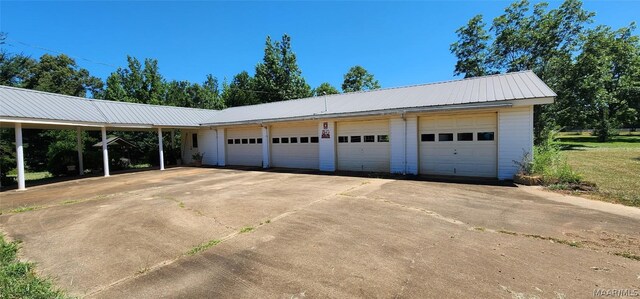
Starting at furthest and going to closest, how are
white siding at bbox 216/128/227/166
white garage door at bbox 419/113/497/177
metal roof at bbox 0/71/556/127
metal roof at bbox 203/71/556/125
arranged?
white siding at bbox 216/128/227/166, metal roof at bbox 0/71/556/127, white garage door at bbox 419/113/497/177, metal roof at bbox 203/71/556/125

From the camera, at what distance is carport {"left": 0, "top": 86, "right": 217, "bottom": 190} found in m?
11.1

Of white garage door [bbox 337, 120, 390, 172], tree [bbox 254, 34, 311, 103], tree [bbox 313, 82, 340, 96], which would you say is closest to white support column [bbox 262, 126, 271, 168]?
white garage door [bbox 337, 120, 390, 172]

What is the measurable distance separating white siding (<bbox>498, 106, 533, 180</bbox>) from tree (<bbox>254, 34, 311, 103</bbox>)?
27251 millimetres

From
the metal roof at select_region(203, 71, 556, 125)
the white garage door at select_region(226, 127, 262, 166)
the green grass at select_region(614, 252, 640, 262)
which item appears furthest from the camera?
the white garage door at select_region(226, 127, 262, 166)

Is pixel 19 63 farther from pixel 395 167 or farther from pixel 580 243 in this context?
pixel 580 243

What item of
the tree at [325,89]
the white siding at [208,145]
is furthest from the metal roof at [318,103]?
the tree at [325,89]

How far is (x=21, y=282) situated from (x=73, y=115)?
515 inches

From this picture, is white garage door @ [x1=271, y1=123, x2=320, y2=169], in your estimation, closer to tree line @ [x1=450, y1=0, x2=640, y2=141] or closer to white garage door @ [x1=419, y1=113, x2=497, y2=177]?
white garage door @ [x1=419, y1=113, x2=497, y2=177]

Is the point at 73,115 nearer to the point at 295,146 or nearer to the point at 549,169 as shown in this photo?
the point at 295,146

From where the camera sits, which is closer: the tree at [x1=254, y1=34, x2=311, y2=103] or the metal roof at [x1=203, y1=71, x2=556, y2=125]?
the metal roof at [x1=203, y1=71, x2=556, y2=125]

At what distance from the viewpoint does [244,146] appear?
18719 millimetres

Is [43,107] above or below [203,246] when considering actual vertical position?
above

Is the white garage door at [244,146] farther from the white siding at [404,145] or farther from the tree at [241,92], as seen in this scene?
the tree at [241,92]

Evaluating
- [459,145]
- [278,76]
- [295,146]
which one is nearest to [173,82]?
[278,76]
